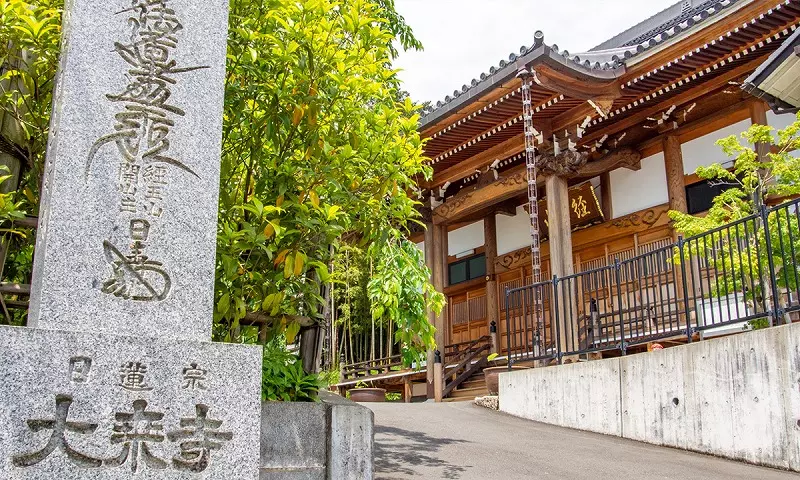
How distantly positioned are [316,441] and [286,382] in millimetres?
490

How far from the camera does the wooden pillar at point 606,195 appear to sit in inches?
563

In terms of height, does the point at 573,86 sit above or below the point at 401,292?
above

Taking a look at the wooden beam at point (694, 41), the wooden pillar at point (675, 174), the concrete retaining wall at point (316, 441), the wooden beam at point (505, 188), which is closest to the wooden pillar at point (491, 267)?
the wooden beam at point (505, 188)

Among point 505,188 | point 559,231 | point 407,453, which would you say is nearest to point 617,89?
point 559,231

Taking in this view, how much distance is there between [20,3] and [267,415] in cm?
308

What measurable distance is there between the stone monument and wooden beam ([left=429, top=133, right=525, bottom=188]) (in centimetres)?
1000

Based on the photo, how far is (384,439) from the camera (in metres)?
8.18

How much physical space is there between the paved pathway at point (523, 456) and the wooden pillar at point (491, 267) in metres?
6.67

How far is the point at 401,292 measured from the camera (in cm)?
572

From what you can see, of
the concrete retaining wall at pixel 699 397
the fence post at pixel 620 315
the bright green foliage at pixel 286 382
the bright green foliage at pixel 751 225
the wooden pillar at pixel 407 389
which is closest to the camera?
the bright green foliage at pixel 286 382

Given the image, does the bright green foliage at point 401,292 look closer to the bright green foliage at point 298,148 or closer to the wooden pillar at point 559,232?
the bright green foliage at point 298,148

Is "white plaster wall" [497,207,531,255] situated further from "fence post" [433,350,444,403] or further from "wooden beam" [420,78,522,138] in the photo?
"fence post" [433,350,444,403]

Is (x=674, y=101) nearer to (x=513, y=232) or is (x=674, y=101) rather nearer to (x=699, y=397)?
(x=513, y=232)

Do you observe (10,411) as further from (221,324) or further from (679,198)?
(679,198)
